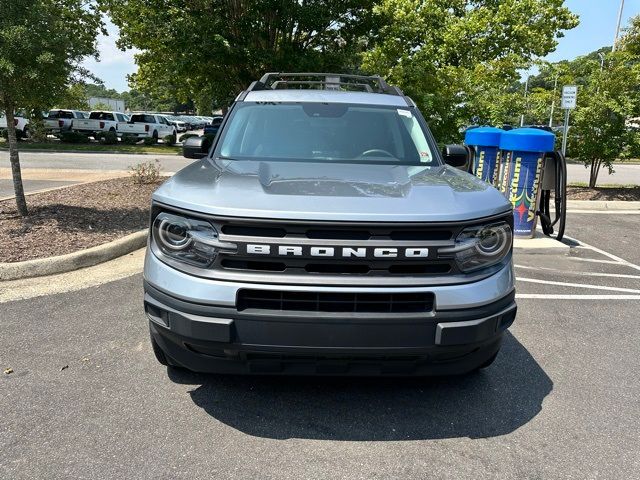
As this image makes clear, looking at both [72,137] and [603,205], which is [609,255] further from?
[72,137]

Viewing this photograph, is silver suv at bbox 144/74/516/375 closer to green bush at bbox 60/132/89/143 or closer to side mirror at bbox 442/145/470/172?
side mirror at bbox 442/145/470/172

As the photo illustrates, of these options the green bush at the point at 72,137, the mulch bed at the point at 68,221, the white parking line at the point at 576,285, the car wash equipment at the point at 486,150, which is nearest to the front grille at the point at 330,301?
the white parking line at the point at 576,285

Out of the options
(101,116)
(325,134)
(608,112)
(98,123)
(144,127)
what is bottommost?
(144,127)

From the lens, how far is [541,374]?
3521 millimetres

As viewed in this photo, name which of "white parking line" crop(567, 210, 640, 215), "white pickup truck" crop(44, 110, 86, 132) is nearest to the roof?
"white parking line" crop(567, 210, 640, 215)

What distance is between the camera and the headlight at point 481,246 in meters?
2.58

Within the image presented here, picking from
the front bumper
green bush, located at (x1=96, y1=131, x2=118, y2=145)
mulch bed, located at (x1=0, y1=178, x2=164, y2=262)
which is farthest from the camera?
green bush, located at (x1=96, y1=131, x2=118, y2=145)

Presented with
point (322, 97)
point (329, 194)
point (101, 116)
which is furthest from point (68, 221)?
point (101, 116)

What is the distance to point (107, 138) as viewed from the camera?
28000mm

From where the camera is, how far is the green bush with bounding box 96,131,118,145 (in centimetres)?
2797

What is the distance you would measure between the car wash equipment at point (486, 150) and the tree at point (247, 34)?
27.1 feet

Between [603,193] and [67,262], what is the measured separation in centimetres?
1188

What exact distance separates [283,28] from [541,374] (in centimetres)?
1509

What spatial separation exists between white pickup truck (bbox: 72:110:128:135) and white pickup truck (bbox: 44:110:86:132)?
340 mm
